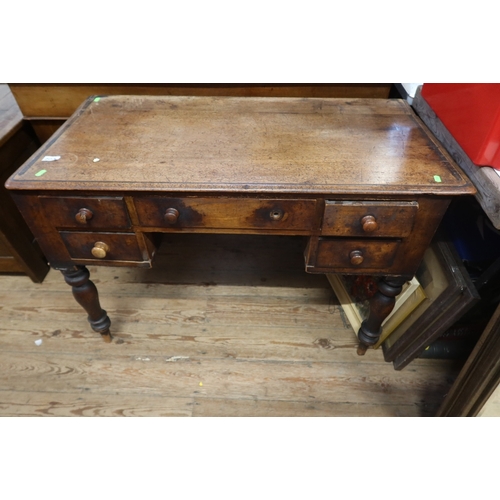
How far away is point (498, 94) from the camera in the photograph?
2.71 feet

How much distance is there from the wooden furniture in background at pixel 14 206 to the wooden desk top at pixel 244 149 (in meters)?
0.44

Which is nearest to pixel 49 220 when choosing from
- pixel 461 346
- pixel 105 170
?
pixel 105 170

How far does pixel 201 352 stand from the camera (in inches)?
56.9

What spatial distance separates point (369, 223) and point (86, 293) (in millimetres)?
923

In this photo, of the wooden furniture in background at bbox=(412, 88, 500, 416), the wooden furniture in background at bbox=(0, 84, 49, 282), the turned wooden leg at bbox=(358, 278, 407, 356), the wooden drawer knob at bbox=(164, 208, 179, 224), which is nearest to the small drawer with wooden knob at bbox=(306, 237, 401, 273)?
the turned wooden leg at bbox=(358, 278, 407, 356)

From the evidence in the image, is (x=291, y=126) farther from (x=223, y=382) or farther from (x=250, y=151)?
(x=223, y=382)

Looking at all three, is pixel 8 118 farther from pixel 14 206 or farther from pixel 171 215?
pixel 171 215

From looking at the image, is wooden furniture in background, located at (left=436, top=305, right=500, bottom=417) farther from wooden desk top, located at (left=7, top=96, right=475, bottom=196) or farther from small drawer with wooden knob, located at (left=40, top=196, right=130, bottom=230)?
small drawer with wooden knob, located at (left=40, top=196, right=130, bottom=230)

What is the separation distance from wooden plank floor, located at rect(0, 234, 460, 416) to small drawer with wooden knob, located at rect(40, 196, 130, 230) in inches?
25.5

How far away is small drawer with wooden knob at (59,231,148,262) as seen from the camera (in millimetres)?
1038

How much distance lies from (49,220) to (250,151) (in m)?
0.58

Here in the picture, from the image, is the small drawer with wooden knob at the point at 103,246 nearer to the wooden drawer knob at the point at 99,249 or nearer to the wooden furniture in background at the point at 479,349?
the wooden drawer knob at the point at 99,249

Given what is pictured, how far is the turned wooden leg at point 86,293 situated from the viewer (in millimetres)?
1183

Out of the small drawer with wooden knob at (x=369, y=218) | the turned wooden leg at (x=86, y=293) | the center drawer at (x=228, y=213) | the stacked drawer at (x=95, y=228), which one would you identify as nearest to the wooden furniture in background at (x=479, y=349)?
the small drawer with wooden knob at (x=369, y=218)
